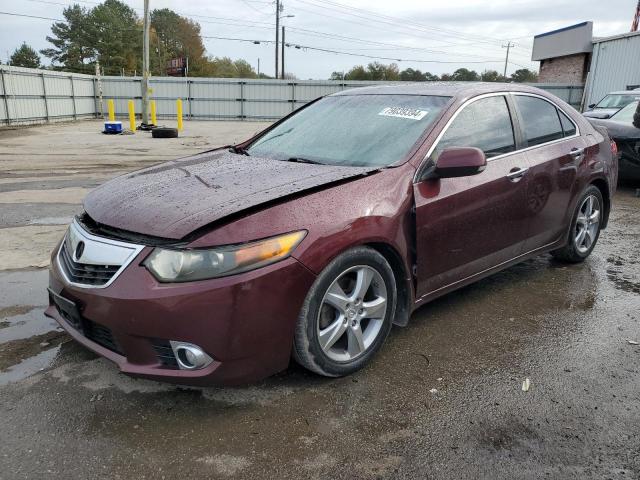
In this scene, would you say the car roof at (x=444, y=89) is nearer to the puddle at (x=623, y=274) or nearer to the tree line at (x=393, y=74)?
the puddle at (x=623, y=274)

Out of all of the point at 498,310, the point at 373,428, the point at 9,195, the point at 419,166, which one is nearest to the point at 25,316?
the point at 373,428

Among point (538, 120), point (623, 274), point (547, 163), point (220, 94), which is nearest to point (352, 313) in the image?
point (547, 163)

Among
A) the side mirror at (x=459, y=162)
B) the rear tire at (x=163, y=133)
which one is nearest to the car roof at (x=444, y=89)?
the side mirror at (x=459, y=162)

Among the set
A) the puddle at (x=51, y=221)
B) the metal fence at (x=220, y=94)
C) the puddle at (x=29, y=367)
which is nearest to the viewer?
the puddle at (x=29, y=367)

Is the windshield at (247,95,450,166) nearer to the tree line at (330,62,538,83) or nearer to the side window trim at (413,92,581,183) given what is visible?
the side window trim at (413,92,581,183)

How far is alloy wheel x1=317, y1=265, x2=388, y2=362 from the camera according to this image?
275cm

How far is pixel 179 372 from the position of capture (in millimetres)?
2418

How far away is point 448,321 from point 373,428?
1400 millimetres

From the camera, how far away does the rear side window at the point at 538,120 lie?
402 centimetres

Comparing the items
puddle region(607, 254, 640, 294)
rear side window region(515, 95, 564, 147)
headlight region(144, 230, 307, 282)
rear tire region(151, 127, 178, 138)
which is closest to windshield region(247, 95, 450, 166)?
rear side window region(515, 95, 564, 147)

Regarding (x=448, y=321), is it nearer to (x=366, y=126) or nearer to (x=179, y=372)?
(x=366, y=126)

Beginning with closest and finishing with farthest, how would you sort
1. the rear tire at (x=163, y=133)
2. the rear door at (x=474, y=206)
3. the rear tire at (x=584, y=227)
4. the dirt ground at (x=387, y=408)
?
the dirt ground at (x=387, y=408) < the rear door at (x=474, y=206) < the rear tire at (x=584, y=227) < the rear tire at (x=163, y=133)

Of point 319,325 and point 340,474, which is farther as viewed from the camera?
point 319,325

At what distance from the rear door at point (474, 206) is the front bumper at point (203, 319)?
37.6 inches
